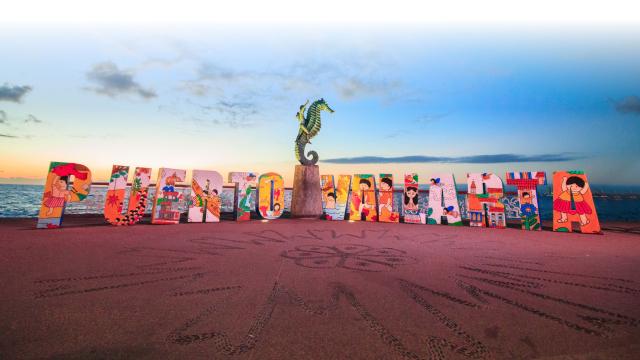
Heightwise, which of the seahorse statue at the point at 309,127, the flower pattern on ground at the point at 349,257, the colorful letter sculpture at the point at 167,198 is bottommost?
the flower pattern on ground at the point at 349,257

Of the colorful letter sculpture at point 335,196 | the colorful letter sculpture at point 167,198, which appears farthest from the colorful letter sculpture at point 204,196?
the colorful letter sculpture at point 335,196

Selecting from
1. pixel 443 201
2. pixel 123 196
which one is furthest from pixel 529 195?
pixel 123 196

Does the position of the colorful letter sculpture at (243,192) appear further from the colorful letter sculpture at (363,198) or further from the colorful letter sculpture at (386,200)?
the colorful letter sculpture at (386,200)

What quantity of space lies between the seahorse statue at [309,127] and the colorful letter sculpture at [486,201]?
625cm

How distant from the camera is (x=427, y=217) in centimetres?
1013

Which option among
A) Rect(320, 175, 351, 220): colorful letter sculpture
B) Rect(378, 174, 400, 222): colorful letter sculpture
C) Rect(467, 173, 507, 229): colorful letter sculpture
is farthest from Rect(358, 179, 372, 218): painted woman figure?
Rect(467, 173, 507, 229): colorful letter sculpture

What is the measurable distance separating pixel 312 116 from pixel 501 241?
336 inches

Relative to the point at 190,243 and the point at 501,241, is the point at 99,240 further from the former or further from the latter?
the point at 501,241

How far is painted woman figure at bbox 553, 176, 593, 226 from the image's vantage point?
8.33 m

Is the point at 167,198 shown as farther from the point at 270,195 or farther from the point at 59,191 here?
the point at 270,195

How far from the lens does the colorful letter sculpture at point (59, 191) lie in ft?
23.0

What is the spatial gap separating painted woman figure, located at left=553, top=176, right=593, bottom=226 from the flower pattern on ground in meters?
6.81

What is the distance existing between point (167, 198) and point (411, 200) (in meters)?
8.58

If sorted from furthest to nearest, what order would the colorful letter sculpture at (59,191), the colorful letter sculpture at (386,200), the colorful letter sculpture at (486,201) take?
the colorful letter sculpture at (386,200) → the colorful letter sculpture at (486,201) → the colorful letter sculpture at (59,191)
